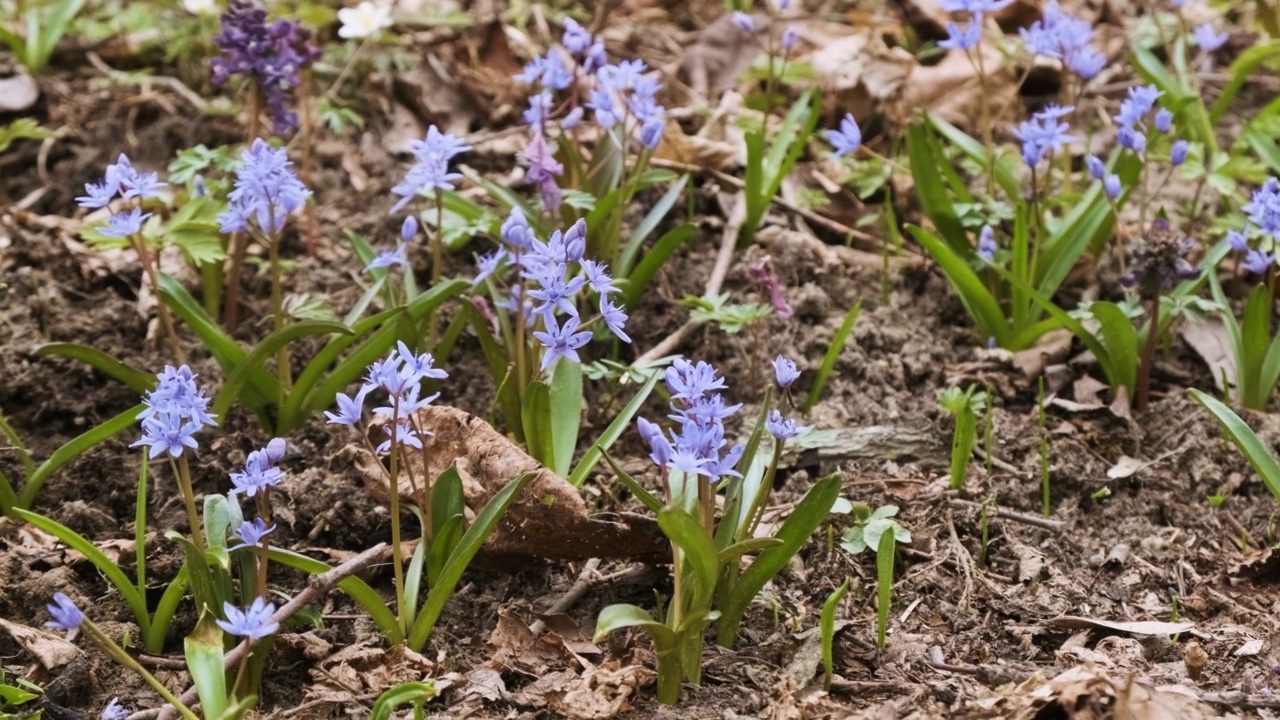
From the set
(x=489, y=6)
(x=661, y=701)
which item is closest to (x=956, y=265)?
(x=661, y=701)

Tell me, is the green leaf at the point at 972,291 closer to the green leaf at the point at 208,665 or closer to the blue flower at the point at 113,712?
the green leaf at the point at 208,665

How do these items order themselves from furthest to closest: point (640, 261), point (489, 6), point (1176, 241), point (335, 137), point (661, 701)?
point (489, 6)
point (335, 137)
point (640, 261)
point (1176, 241)
point (661, 701)

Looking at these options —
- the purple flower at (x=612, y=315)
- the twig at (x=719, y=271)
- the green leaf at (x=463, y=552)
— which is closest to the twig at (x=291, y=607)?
the green leaf at (x=463, y=552)

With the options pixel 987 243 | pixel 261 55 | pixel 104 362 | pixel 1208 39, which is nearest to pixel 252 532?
pixel 104 362

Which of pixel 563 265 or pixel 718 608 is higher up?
pixel 563 265

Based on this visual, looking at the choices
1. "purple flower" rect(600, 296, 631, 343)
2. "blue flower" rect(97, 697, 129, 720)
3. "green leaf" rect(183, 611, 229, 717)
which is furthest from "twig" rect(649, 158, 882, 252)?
"blue flower" rect(97, 697, 129, 720)

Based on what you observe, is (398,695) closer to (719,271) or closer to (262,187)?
(262,187)

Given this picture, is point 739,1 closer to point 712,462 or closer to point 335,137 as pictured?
point 335,137

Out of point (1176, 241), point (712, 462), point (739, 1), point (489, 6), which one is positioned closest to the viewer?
point (712, 462)
